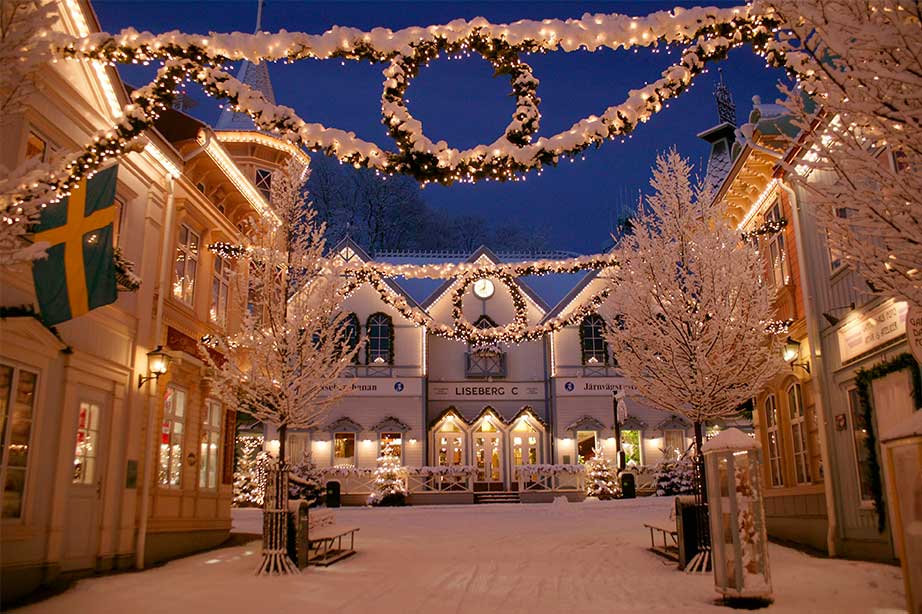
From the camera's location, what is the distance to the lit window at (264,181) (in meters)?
19.3

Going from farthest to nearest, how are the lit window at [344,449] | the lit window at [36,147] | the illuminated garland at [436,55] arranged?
the lit window at [344,449] < the lit window at [36,147] < the illuminated garland at [436,55]

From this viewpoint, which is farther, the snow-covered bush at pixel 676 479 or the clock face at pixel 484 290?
the clock face at pixel 484 290

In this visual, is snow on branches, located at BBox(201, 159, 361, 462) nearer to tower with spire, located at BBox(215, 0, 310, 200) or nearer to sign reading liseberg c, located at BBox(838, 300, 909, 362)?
tower with spire, located at BBox(215, 0, 310, 200)

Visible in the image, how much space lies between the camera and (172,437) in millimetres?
13195

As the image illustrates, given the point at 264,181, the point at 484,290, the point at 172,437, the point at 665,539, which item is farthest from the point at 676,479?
the point at 172,437

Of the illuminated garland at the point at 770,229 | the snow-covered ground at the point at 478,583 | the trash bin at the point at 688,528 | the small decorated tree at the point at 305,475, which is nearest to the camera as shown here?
the snow-covered ground at the point at 478,583

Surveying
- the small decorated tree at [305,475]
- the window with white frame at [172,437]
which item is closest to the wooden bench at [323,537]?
the window with white frame at [172,437]

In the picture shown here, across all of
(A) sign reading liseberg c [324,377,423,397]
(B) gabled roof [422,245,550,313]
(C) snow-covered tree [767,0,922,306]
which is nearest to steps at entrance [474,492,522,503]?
(A) sign reading liseberg c [324,377,423,397]

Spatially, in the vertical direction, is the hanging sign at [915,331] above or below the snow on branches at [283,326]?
below

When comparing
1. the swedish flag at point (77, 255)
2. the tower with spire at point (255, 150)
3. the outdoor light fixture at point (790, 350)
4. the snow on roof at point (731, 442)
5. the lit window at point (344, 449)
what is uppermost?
the tower with spire at point (255, 150)

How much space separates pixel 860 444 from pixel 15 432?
11.6m

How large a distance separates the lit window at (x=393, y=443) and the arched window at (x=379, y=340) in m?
2.99

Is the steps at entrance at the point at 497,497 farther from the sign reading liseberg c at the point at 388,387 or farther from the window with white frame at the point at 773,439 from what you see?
the window with white frame at the point at 773,439

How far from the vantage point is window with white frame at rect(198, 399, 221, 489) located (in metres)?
14.7
